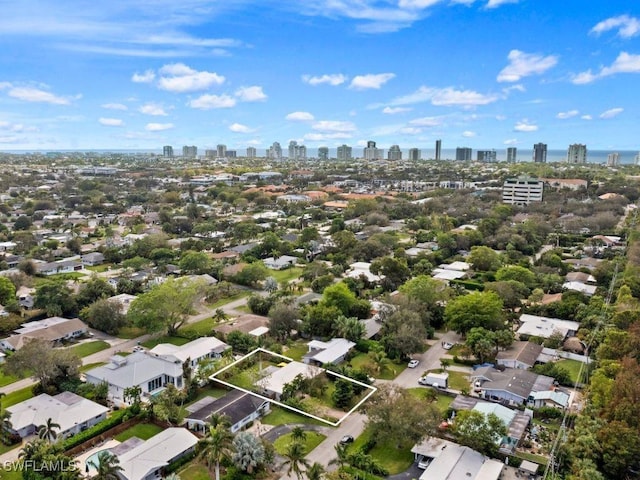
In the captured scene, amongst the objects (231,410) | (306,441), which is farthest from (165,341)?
(306,441)

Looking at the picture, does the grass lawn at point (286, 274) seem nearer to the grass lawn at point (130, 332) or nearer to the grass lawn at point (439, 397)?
the grass lawn at point (130, 332)

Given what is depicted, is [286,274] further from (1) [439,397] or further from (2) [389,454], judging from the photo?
(2) [389,454]

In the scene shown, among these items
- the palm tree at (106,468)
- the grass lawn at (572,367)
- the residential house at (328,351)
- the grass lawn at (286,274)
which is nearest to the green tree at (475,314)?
the grass lawn at (572,367)

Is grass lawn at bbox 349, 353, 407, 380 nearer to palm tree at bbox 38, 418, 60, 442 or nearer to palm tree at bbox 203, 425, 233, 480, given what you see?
palm tree at bbox 203, 425, 233, 480

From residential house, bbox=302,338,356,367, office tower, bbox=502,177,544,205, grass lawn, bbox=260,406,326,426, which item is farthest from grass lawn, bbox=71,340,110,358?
office tower, bbox=502,177,544,205

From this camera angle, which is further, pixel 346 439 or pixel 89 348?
pixel 89 348
